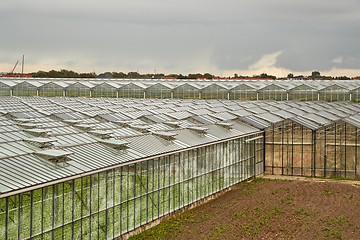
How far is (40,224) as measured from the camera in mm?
20750

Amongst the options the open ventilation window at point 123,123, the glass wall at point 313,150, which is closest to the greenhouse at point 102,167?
the open ventilation window at point 123,123

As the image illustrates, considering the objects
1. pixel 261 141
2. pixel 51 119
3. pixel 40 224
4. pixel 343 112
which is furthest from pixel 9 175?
pixel 343 112

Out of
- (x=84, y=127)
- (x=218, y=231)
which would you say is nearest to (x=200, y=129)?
(x=84, y=127)

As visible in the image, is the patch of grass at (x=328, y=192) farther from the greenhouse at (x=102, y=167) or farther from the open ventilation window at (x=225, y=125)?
the open ventilation window at (x=225, y=125)

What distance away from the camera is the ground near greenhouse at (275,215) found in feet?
91.0

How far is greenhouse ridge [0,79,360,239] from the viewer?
2177cm

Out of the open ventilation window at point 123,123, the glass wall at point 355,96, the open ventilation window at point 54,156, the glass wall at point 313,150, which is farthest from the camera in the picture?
the glass wall at point 355,96

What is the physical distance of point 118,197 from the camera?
25984 mm

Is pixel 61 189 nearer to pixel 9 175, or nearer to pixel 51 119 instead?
pixel 9 175

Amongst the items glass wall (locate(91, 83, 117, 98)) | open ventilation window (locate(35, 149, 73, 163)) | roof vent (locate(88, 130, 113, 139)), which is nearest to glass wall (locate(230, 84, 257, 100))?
glass wall (locate(91, 83, 117, 98))

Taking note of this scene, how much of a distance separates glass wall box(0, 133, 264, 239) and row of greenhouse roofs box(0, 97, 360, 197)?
537 millimetres

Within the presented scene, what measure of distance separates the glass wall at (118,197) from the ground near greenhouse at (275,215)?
1046 mm

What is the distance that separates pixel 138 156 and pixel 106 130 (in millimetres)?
5478

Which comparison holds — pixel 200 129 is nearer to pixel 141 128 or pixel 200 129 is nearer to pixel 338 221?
pixel 141 128
